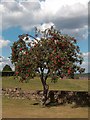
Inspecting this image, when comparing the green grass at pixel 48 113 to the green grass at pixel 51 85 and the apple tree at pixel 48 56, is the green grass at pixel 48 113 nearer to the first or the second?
the apple tree at pixel 48 56

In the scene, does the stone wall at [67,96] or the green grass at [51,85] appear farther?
the green grass at [51,85]

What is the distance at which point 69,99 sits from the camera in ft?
84.7

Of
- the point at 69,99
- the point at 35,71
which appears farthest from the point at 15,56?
the point at 69,99

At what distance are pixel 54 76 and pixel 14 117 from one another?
198 inches

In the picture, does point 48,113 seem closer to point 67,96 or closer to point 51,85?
point 67,96

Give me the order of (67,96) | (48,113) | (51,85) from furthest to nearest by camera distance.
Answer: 1. (51,85)
2. (67,96)
3. (48,113)

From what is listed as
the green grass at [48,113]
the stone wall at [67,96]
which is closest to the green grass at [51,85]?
the stone wall at [67,96]

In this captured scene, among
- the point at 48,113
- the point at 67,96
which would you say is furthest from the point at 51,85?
the point at 48,113

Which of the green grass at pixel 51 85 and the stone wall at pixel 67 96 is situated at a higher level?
the green grass at pixel 51 85

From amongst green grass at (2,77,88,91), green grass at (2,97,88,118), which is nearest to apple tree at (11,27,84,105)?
green grass at (2,97,88,118)

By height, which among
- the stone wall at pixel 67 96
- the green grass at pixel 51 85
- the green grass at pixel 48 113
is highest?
the green grass at pixel 51 85

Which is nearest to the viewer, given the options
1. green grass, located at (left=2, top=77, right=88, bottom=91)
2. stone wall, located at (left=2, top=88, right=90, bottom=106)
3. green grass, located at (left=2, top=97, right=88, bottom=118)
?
green grass, located at (left=2, top=97, right=88, bottom=118)

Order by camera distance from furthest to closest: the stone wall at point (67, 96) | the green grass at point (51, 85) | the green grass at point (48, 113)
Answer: the green grass at point (51, 85) → the stone wall at point (67, 96) → the green grass at point (48, 113)

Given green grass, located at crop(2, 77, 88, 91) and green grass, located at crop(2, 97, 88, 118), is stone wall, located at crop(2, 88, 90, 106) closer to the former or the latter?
green grass, located at crop(2, 97, 88, 118)
